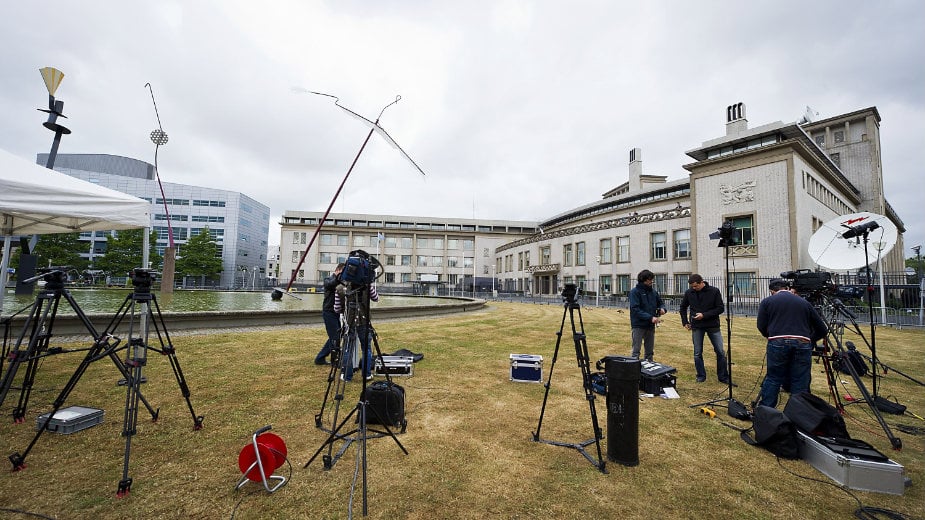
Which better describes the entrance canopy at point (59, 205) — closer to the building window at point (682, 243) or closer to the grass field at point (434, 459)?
the grass field at point (434, 459)

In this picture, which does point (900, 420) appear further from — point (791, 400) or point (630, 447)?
point (630, 447)

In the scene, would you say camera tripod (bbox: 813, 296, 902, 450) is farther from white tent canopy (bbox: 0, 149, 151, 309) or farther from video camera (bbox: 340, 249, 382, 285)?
white tent canopy (bbox: 0, 149, 151, 309)

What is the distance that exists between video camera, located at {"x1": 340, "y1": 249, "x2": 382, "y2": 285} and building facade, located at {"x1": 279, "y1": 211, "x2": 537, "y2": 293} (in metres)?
65.1

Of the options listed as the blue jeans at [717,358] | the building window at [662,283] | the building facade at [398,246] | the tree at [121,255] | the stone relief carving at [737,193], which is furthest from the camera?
the building facade at [398,246]

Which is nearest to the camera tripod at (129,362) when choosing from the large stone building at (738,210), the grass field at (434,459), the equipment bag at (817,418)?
the grass field at (434,459)

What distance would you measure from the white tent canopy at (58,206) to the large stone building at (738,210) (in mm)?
19692

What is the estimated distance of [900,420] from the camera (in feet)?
17.6

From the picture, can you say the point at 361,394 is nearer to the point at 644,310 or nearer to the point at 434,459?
the point at 434,459

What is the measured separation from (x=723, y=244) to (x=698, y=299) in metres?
1.37

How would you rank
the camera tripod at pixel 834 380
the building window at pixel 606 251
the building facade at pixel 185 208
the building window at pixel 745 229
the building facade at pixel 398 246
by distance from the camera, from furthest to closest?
the building facade at pixel 185 208 < the building facade at pixel 398 246 < the building window at pixel 606 251 < the building window at pixel 745 229 < the camera tripod at pixel 834 380

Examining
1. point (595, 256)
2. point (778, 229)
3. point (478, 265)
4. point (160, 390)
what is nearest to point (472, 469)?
point (160, 390)

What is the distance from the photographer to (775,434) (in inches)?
165

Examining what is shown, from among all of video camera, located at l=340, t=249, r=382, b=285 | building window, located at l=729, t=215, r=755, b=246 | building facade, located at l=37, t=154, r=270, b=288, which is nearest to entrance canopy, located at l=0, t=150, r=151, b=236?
video camera, located at l=340, t=249, r=382, b=285

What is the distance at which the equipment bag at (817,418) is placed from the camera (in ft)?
13.8
